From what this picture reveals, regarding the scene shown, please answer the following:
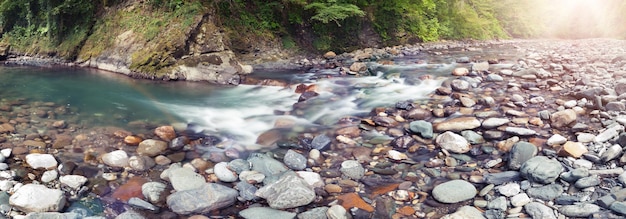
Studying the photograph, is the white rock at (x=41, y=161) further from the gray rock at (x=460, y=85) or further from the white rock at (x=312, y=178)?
the gray rock at (x=460, y=85)

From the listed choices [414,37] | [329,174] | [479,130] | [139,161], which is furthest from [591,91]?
[414,37]

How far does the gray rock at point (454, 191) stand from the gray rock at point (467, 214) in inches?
9.2

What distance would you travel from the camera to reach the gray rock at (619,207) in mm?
2891

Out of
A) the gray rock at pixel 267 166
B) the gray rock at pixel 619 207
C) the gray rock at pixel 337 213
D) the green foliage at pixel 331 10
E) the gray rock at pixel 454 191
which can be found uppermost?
the green foliage at pixel 331 10

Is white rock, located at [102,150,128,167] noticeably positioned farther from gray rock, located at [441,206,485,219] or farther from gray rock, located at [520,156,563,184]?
gray rock, located at [520,156,563,184]

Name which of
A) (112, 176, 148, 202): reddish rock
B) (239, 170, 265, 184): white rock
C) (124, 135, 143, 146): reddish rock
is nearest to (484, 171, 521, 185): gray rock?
(239, 170, 265, 184): white rock

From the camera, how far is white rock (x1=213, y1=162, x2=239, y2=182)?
13.7 ft

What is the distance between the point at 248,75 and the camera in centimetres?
1030

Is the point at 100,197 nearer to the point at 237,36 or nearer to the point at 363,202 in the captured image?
the point at 363,202

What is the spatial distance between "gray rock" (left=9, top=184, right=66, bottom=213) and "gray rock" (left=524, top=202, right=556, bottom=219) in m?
4.02

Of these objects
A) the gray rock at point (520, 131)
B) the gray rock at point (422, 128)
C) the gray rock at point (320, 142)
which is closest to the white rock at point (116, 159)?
the gray rock at point (320, 142)

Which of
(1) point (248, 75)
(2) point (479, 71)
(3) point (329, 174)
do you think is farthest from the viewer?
(1) point (248, 75)

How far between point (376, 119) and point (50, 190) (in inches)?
161

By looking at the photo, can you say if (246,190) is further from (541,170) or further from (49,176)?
(541,170)
